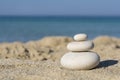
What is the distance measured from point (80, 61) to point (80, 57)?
96mm

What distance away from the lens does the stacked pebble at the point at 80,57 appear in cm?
1021

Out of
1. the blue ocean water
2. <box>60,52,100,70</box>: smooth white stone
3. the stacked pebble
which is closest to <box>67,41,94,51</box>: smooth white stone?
the stacked pebble

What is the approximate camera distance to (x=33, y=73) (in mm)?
10008

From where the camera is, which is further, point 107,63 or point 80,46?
point 107,63

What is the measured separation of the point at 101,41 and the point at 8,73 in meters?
11.4

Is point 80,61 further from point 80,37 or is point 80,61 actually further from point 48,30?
point 48,30

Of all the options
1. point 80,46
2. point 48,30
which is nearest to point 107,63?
point 80,46

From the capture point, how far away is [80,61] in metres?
10.2

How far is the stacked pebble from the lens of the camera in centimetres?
1021

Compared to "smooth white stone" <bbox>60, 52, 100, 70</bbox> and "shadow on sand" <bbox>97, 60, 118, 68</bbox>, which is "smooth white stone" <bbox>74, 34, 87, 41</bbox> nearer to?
"smooth white stone" <bbox>60, 52, 100, 70</bbox>

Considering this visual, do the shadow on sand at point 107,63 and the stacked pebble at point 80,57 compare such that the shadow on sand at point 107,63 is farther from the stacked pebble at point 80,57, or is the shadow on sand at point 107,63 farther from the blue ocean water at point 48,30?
the blue ocean water at point 48,30

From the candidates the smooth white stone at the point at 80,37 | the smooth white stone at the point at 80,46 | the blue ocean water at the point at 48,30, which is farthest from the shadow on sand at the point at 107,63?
the blue ocean water at the point at 48,30

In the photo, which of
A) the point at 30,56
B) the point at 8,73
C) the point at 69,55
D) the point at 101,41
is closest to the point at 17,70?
the point at 8,73

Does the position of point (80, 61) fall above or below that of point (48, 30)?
above
